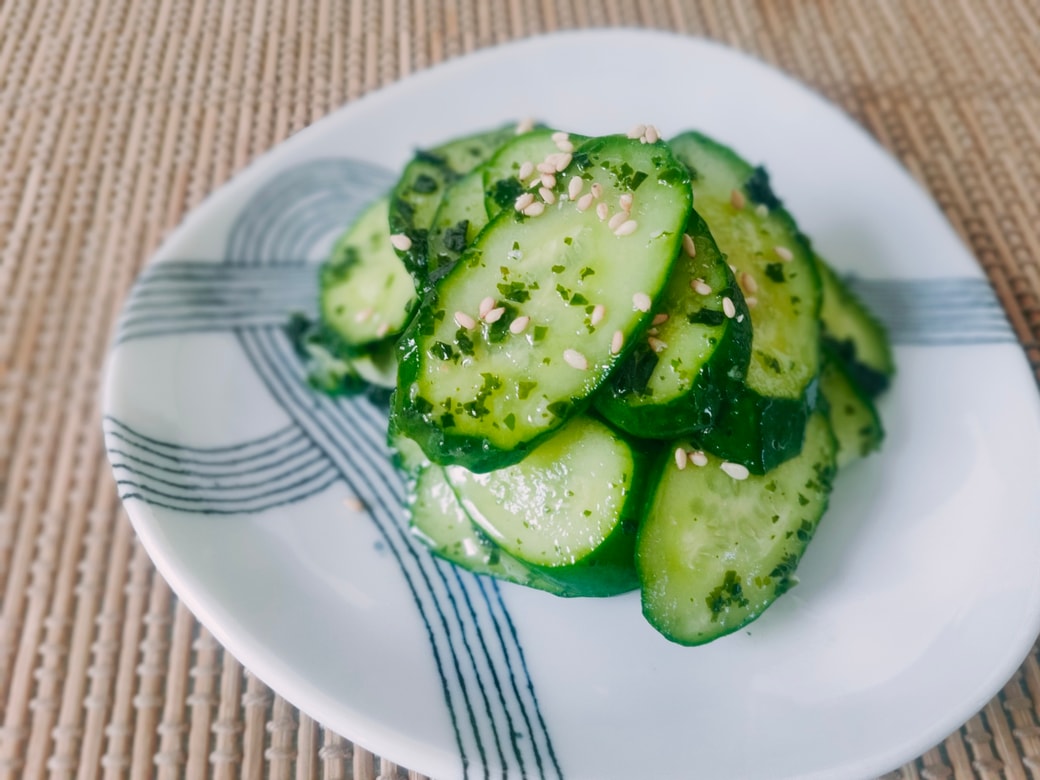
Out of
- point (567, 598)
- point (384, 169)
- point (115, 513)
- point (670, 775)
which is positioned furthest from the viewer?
point (384, 169)

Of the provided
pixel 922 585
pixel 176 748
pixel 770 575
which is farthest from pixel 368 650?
pixel 922 585

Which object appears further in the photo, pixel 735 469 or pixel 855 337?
pixel 855 337

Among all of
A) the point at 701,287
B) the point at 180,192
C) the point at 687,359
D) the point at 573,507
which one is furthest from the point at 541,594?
the point at 180,192

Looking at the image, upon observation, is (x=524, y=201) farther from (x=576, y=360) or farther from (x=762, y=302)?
(x=762, y=302)

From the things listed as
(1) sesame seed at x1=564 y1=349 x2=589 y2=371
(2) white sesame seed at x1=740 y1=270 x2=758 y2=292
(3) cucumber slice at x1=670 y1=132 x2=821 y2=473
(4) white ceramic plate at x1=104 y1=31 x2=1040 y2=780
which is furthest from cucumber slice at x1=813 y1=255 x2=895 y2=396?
(1) sesame seed at x1=564 y1=349 x2=589 y2=371

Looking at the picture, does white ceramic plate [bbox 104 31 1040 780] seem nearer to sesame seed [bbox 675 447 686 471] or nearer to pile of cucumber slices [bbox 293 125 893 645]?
pile of cucumber slices [bbox 293 125 893 645]

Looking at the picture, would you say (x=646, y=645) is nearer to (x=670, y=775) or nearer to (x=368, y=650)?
(x=670, y=775)

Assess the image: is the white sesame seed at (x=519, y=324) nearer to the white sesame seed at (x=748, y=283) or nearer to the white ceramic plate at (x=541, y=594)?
the white sesame seed at (x=748, y=283)
